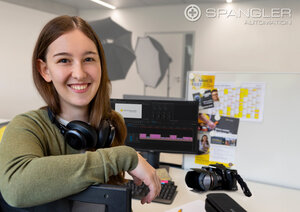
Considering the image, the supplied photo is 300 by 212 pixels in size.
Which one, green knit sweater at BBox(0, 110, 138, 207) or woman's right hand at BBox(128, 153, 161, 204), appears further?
woman's right hand at BBox(128, 153, 161, 204)

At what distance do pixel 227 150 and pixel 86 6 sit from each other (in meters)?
3.80

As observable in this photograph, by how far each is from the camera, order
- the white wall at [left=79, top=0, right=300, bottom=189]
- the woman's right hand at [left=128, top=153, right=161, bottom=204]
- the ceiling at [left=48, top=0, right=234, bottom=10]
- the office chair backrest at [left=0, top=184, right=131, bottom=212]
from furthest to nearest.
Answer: the ceiling at [left=48, top=0, right=234, bottom=10], the white wall at [left=79, top=0, right=300, bottom=189], the woman's right hand at [left=128, top=153, right=161, bottom=204], the office chair backrest at [left=0, top=184, right=131, bottom=212]

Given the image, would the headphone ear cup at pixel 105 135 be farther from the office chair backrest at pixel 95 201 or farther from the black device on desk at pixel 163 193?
the black device on desk at pixel 163 193

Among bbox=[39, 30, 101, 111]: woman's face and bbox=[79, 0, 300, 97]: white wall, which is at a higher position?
bbox=[79, 0, 300, 97]: white wall

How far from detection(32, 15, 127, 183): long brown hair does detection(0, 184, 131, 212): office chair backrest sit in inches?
11.4

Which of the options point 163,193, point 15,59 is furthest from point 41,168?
point 15,59

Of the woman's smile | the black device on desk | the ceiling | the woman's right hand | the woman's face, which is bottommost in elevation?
the black device on desk

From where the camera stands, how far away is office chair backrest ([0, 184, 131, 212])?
0.40m

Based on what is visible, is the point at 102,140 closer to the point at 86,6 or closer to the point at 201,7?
the point at 201,7

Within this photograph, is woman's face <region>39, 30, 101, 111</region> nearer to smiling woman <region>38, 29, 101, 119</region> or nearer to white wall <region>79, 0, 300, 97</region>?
smiling woman <region>38, 29, 101, 119</region>

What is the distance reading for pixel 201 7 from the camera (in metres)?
3.34

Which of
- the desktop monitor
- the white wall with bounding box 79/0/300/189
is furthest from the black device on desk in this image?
the white wall with bounding box 79/0/300/189

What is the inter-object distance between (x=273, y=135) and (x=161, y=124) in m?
0.62

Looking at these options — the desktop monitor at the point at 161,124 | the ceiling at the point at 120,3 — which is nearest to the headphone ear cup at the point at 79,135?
the desktop monitor at the point at 161,124
